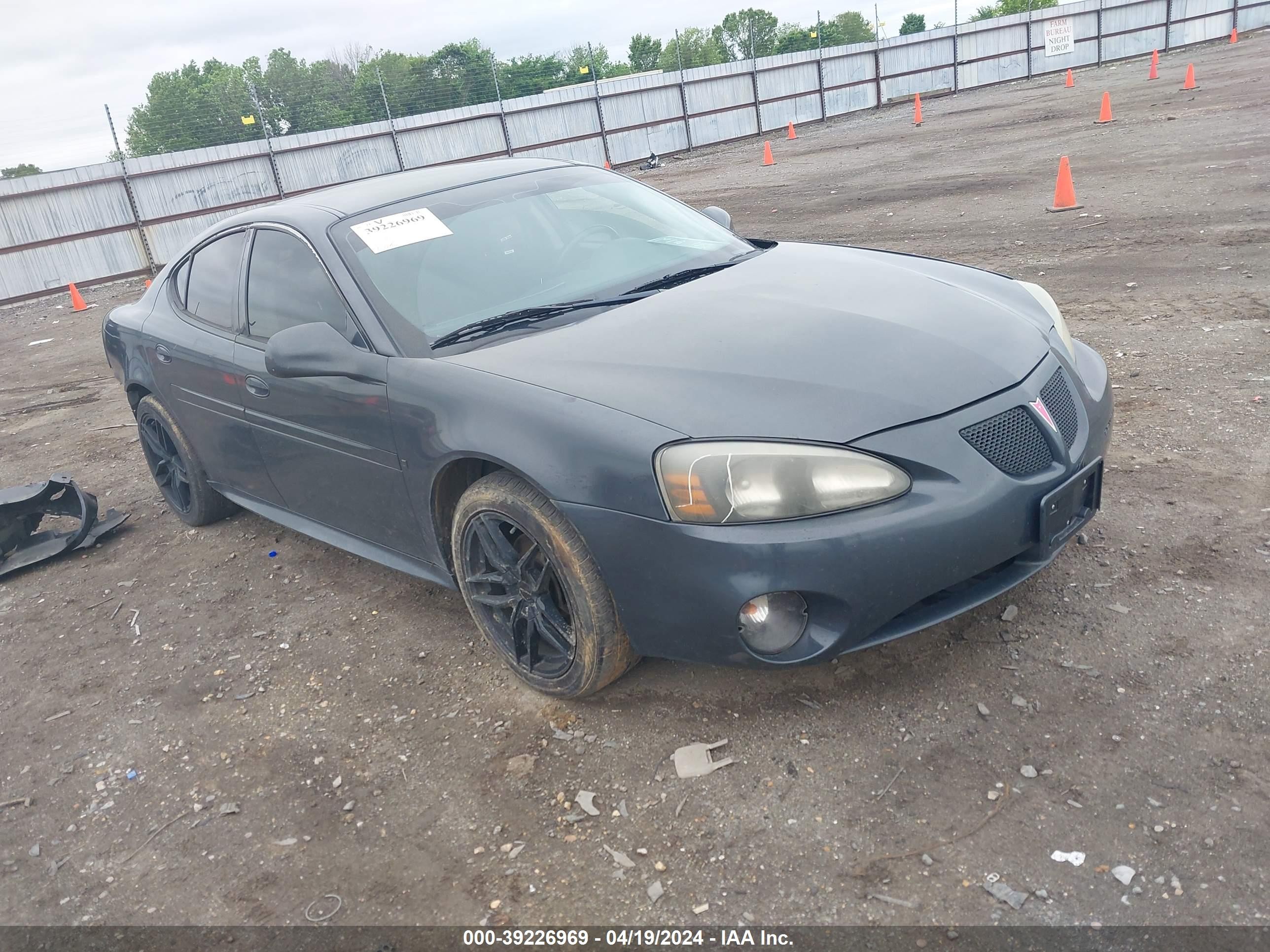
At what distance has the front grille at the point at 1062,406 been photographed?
2.88 m

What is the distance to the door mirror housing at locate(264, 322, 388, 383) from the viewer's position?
10.9ft

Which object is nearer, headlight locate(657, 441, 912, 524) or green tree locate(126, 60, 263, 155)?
headlight locate(657, 441, 912, 524)

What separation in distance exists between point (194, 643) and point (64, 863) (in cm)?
132

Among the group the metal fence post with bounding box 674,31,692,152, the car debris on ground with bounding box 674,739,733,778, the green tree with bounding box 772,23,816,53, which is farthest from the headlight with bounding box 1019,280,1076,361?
the green tree with bounding box 772,23,816,53

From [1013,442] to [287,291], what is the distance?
2.76 m

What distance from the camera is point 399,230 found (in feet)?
12.0

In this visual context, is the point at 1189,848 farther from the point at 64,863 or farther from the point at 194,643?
the point at 194,643

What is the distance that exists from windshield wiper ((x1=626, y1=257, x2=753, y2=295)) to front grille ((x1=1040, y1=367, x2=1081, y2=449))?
1.32 meters

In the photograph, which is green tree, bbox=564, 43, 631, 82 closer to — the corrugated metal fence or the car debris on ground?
the corrugated metal fence

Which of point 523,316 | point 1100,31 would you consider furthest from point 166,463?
point 1100,31

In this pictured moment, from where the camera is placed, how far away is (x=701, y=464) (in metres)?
2.57

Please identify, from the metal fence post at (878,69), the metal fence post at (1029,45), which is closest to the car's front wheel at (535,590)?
the metal fence post at (878,69)

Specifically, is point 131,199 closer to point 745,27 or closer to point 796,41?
point 796,41

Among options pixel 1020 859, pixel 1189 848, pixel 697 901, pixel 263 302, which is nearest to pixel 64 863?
pixel 697 901
